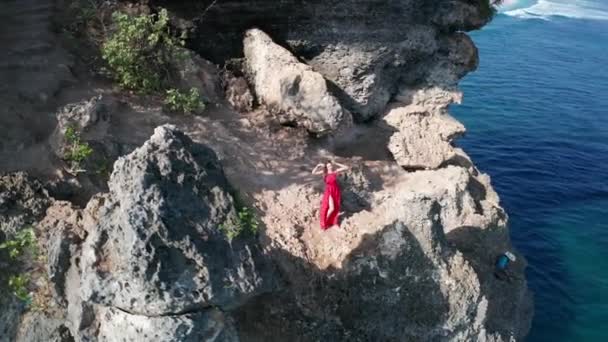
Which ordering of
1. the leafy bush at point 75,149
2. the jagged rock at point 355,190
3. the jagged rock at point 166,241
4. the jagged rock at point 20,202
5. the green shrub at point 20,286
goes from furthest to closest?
the jagged rock at point 355,190 → the leafy bush at point 75,149 → the jagged rock at point 20,202 → the green shrub at point 20,286 → the jagged rock at point 166,241

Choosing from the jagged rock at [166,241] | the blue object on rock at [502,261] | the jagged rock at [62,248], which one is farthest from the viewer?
the blue object on rock at [502,261]

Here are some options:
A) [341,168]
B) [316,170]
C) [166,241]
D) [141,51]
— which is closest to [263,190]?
[316,170]

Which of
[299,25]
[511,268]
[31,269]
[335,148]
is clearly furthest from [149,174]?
[511,268]

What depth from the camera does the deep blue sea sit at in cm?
1592

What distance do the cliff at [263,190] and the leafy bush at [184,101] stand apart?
0.19 metres

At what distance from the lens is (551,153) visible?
23578mm

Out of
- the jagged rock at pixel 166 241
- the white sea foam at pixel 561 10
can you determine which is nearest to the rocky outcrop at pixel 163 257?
the jagged rock at pixel 166 241

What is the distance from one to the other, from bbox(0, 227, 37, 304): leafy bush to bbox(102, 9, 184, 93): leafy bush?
159 inches

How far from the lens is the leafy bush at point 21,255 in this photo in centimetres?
802

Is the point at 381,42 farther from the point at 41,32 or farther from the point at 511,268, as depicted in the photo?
the point at 41,32

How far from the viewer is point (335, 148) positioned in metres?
12.9

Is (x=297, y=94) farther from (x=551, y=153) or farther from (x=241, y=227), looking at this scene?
(x=551, y=153)

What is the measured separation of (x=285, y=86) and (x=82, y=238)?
5.60 m

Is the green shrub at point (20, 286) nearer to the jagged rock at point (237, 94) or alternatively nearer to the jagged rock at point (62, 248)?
the jagged rock at point (62, 248)
